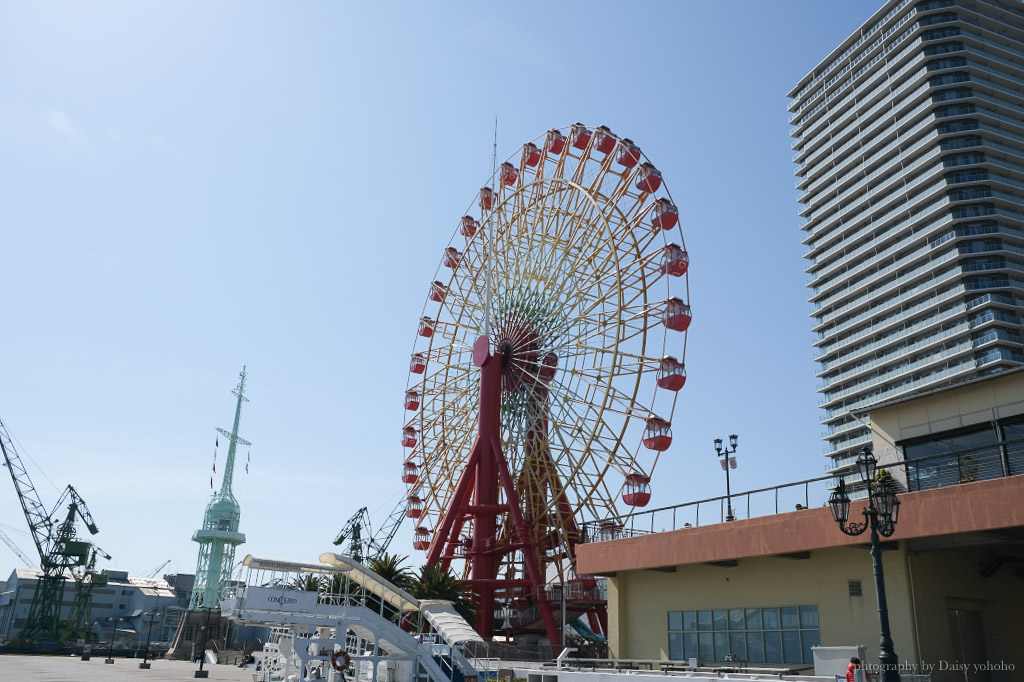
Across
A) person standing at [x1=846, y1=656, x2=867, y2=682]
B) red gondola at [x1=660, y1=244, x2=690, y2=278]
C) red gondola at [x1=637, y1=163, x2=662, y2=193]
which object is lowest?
person standing at [x1=846, y1=656, x2=867, y2=682]

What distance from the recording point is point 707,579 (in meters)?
24.0

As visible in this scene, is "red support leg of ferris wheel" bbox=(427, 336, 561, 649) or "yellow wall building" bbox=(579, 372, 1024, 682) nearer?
"yellow wall building" bbox=(579, 372, 1024, 682)

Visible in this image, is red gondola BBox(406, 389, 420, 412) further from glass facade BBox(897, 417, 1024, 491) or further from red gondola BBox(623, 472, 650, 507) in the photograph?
glass facade BBox(897, 417, 1024, 491)

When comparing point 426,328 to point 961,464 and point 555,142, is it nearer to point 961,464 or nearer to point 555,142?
point 555,142

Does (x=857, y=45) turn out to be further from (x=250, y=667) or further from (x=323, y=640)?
(x=323, y=640)

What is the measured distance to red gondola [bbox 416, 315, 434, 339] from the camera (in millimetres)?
52312

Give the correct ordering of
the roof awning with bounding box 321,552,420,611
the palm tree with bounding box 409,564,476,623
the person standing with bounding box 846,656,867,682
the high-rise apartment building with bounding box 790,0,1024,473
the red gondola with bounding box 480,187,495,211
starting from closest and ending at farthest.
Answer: the person standing with bounding box 846,656,867,682
the roof awning with bounding box 321,552,420,611
the palm tree with bounding box 409,564,476,623
the red gondola with bounding box 480,187,495,211
the high-rise apartment building with bounding box 790,0,1024,473

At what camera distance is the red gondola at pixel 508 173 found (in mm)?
49469

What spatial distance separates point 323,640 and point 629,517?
1149 centimetres

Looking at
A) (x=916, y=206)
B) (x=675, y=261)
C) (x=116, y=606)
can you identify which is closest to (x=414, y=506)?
(x=675, y=261)

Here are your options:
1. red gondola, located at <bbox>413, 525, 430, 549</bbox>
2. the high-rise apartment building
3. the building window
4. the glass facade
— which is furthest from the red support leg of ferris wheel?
the high-rise apartment building

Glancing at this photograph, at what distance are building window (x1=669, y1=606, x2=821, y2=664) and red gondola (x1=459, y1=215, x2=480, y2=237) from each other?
31.7m

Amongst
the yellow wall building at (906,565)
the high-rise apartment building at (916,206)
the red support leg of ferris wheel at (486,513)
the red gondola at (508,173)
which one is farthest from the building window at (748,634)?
the high-rise apartment building at (916,206)

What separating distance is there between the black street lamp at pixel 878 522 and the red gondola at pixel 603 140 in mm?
29964
